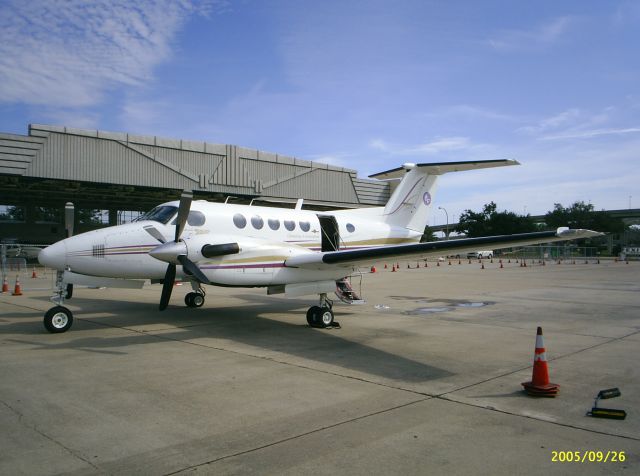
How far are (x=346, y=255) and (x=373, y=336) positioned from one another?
1832mm

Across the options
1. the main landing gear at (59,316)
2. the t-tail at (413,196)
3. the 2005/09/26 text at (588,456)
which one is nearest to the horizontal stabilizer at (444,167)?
the t-tail at (413,196)

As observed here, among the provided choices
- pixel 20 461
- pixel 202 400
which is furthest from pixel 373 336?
pixel 20 461

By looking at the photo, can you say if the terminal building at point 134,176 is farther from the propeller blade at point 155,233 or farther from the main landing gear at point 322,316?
the propeller blade at point 155,233

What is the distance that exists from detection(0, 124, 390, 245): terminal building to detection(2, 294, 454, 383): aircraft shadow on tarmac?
72.8ft

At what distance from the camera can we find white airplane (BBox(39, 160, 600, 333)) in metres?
9.78

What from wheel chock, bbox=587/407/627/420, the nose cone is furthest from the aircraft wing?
the nose cone

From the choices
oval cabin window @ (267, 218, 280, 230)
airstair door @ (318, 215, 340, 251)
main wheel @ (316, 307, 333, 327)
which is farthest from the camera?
airstair door @ (318, 215, 340, 251)

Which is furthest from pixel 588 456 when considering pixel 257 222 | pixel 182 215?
pixel 257 222

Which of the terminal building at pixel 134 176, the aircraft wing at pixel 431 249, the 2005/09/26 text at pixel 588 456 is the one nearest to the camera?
the 2005/09/26 text at pixel 588 456

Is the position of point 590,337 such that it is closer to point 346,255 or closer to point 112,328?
point 346,255

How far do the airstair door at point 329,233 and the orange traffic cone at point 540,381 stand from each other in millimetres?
7863

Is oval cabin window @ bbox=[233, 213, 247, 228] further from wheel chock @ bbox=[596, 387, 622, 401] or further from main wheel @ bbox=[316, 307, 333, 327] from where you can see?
wheel chock @ bbox=[596, 387, 622, 401]

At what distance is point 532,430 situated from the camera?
485 cm

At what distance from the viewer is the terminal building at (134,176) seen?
32531mm
